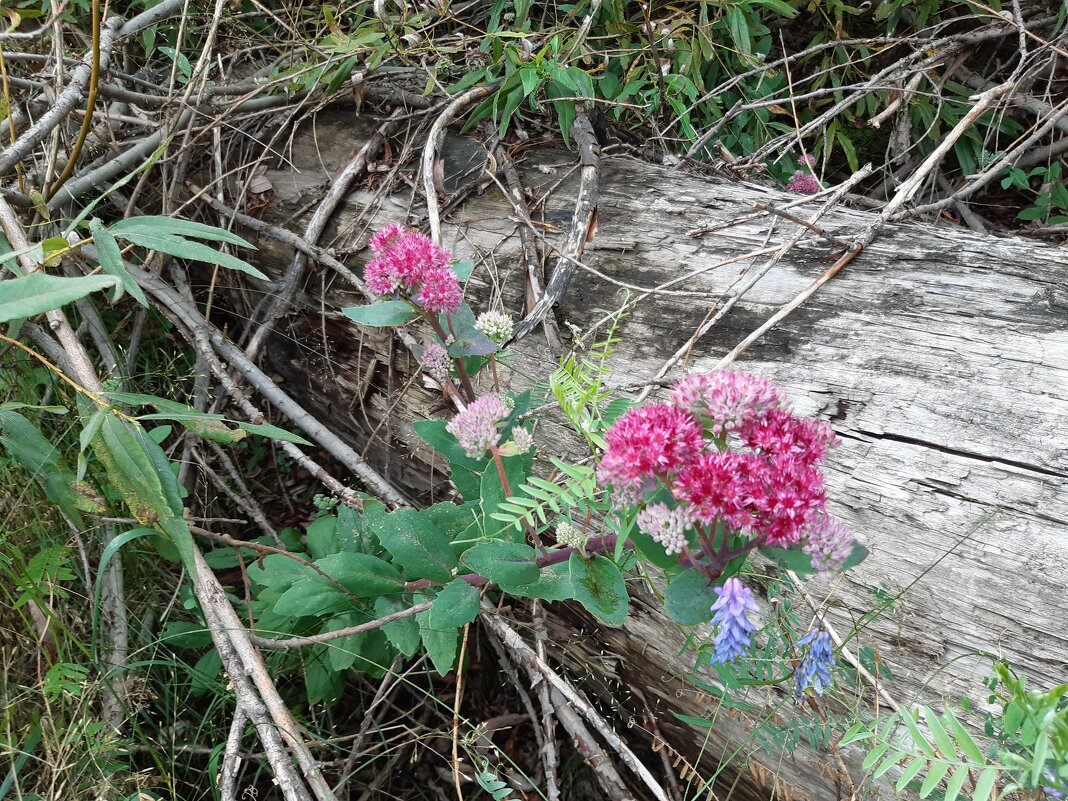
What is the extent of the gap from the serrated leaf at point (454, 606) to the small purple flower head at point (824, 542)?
0.57m

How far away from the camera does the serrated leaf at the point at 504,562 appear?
1.19 meters

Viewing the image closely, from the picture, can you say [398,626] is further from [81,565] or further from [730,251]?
[730,251]

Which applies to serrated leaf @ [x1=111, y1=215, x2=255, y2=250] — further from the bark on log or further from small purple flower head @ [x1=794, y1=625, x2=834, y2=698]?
small purple flower head @ [x1=794, y1=625, x2=834, y2=698]

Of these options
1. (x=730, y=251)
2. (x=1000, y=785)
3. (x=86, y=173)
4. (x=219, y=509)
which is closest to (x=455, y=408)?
(x=730, y=251)

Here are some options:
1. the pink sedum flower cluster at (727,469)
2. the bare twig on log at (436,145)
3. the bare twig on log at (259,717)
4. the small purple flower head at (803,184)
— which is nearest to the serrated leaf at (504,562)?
the pink sedum flower cluster at (727,469)

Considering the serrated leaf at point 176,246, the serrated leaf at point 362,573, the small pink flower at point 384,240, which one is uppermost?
the serrated leaf at point 176,246

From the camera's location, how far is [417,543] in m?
1.36

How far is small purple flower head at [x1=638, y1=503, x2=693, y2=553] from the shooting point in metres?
0.96

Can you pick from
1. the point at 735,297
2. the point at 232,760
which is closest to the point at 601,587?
the point at 232,760

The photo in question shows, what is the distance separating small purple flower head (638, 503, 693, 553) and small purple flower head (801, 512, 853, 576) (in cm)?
14

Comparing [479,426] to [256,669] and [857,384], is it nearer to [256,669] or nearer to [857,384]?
[256,669]

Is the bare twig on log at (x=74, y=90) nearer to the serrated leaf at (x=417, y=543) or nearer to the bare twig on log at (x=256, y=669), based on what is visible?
the bare twig on log at (x=256, y=669)

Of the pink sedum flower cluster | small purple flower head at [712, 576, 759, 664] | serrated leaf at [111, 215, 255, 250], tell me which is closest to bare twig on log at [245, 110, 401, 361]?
serrated leaf at [111, 215, 255, 250]

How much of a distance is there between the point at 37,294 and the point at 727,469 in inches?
38.5
